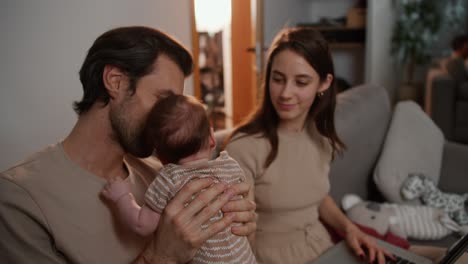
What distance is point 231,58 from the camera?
3.86 meters

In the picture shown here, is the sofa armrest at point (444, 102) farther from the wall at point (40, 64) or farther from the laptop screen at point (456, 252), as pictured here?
the wall at point (40, 64)

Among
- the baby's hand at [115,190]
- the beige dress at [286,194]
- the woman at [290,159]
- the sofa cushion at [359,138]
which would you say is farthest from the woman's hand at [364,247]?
the baby's hand at [115,190]

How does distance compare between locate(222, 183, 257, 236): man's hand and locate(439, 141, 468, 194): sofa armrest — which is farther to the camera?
locate(439, 141, 468, 194): sofa armrest

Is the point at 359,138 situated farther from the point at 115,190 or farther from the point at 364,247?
the point at 115,190

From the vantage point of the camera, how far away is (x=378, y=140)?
2367 mm

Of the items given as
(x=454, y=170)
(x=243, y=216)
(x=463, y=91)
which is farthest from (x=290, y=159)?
(x=463, y=91)

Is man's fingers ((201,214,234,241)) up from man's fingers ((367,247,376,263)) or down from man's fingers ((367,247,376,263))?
up

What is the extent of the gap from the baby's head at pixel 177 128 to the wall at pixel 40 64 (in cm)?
66

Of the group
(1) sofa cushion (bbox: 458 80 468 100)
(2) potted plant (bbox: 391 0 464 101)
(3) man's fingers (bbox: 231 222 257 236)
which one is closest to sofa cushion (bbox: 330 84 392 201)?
(3) man's fingers (bbox: 231 222 257 236)

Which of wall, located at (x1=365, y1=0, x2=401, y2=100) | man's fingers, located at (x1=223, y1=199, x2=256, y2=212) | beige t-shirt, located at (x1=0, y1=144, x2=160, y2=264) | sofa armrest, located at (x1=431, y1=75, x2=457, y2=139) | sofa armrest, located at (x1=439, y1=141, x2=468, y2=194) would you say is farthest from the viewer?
wall, located at (x1=365, y1=0, x2=401, y2=100)

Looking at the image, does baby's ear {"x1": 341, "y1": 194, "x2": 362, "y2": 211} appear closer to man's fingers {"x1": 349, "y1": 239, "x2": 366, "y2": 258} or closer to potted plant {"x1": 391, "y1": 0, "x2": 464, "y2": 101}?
man's fingers {"x1": 349, "y1": 239, "x2": 366, "y2": 258}

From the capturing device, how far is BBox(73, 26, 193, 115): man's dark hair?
→ 107cm

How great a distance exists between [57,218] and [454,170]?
2.12 m

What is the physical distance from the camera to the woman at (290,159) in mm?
1470
